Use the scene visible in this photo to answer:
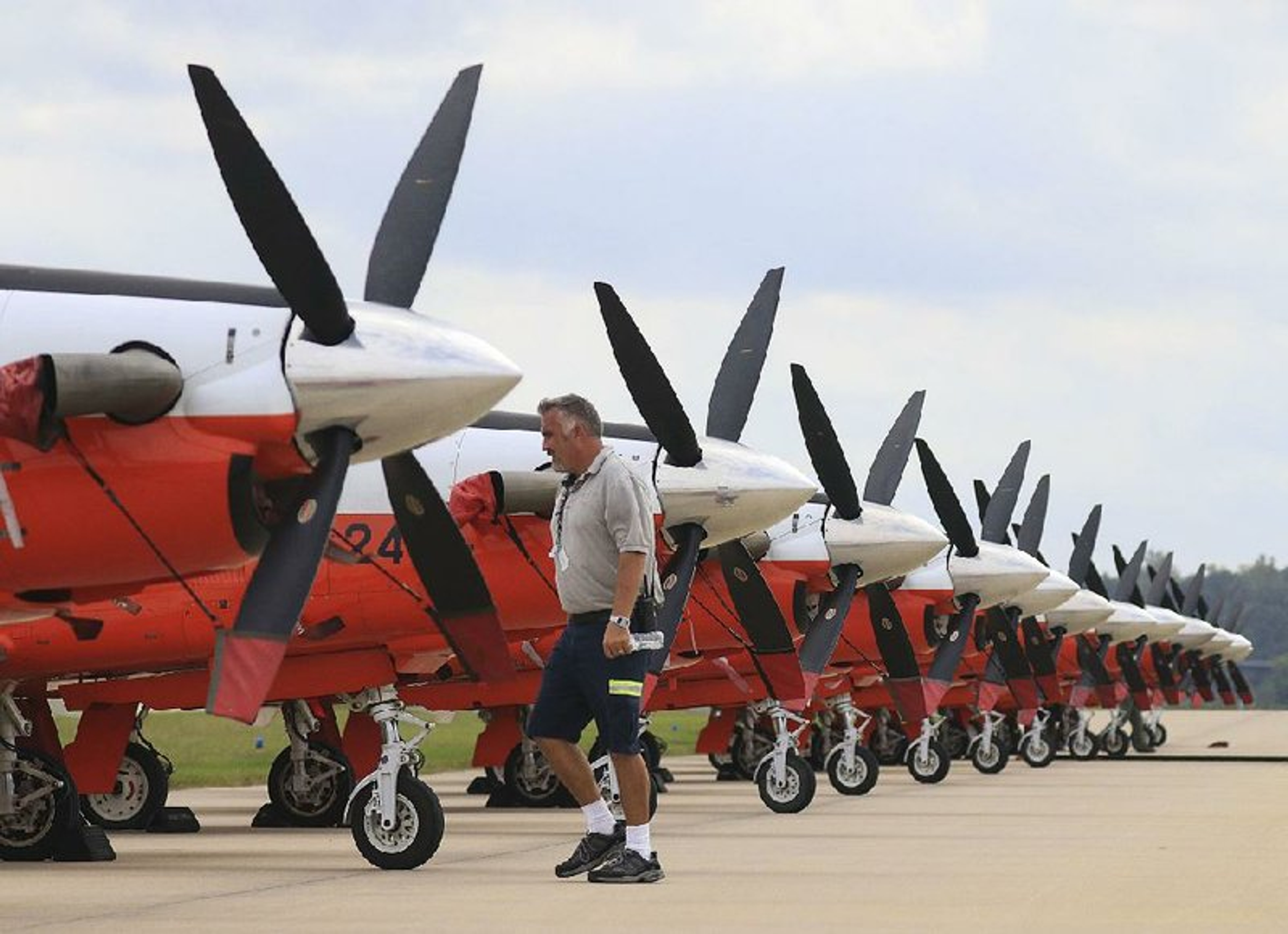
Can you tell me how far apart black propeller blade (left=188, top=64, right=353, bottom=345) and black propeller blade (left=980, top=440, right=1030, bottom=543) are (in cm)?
2777

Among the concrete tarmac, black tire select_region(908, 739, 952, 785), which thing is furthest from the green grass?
black tire select_region(908, 739, 952, 785)

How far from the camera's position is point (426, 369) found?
13.1 meters

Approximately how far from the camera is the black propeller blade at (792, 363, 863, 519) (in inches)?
1054

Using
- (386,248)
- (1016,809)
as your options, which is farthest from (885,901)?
(1016,809)

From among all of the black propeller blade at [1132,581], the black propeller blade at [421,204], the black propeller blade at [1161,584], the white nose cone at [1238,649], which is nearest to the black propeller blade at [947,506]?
the black propeller blade at [421,204]

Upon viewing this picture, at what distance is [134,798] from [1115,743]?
106 ft

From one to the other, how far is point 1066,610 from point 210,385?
35.6 metres

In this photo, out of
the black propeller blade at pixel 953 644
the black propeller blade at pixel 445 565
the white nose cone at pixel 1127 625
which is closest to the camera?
the black propeller blade at pixel 445 565

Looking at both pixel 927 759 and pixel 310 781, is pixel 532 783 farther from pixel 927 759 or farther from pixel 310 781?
pixel 927 759

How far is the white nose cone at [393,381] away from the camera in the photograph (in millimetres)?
12984

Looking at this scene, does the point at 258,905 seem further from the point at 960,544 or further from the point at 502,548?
the point at 960,544

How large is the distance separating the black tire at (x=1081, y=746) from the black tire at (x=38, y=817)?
32132 mm

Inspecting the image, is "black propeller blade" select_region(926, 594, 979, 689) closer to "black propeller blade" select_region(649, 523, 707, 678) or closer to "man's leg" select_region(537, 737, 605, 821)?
"black propeller blade" select_region(649, 523, 707, 678)

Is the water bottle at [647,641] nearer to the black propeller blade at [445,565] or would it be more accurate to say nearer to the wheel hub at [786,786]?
the black propeller blade at [445,565]
